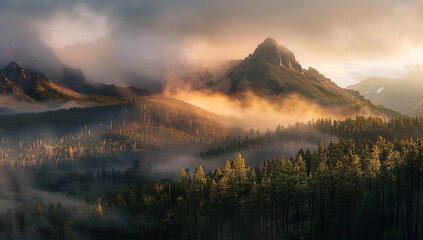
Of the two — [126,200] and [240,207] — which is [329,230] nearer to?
[240,207]

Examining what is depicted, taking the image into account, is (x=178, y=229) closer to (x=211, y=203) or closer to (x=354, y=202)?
(x=211, y=203)

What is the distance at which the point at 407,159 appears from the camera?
7550 cm

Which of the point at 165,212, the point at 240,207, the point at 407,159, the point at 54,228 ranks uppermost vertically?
the point at 407,159

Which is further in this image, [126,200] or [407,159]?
[126,200]

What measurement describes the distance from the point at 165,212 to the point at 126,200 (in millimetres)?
26888

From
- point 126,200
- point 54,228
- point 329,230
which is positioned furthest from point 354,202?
point 54,228

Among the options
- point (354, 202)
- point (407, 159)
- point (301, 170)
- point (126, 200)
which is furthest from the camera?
point (126, 200)

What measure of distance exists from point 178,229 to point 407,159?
8186 cm

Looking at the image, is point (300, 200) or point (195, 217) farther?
point (195, 217)

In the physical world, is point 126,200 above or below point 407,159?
below

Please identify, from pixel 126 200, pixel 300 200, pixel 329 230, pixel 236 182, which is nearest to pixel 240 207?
pixel 236 182

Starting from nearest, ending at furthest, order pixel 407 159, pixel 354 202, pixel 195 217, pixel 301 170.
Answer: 1. pixel 407 159
2. pixel 354 202
3. pixel 301 170
4. pixel 195 217

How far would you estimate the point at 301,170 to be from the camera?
323 ft

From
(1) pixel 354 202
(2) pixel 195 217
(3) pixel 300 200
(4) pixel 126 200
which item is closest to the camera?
(1) pixel 354 202
